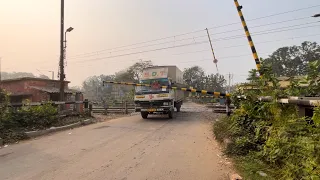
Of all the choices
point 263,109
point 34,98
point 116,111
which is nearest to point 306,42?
point 116,111

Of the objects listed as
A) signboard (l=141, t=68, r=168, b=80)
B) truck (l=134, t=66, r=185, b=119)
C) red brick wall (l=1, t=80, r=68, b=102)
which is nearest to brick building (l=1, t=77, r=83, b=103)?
red brick wall (l=1, t=80, r=68, b=102)

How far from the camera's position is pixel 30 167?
5.50 m

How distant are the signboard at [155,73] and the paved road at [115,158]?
7.10 metres

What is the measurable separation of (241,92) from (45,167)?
5625 millimetres

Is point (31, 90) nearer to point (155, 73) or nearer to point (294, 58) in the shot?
point (155, 73)

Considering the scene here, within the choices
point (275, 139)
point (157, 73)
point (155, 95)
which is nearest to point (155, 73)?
point (157, 73)

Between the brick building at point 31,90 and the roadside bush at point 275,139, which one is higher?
the brick building at point 31,90

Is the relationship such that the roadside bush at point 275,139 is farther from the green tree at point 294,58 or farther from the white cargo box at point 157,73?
the green tree at point 294,58

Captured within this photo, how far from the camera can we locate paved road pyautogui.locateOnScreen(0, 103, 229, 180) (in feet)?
16.1

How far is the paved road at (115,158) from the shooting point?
490 cm

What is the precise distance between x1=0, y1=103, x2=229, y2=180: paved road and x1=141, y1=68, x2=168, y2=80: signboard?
7100 millimetres

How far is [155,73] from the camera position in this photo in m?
15.9

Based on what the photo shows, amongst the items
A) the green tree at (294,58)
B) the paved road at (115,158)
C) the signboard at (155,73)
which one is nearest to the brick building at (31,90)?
the signboard at (155,73)

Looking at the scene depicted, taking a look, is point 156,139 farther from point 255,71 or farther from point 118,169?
point 255,71
